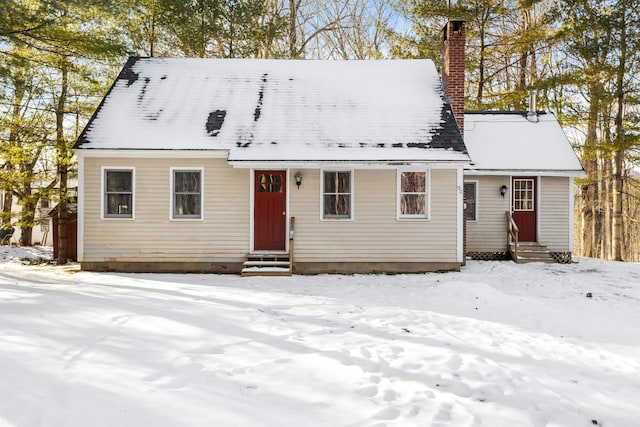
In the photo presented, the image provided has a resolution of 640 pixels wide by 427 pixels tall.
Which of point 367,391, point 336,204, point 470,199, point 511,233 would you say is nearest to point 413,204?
point 336,204

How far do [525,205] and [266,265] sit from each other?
29.2ft

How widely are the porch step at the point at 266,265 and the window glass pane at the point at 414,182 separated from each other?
380 cm

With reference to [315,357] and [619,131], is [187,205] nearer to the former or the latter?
[315,357]

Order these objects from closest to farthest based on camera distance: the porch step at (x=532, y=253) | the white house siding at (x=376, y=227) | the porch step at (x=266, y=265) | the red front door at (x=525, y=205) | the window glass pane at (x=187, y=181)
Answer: the porch step at (x=266, y=265), the white house siding at (x=376, y=227), the window glass pane at (x=187, y=181), the porch step at (x=532, y=253), the red front door at (x=525, y=205)

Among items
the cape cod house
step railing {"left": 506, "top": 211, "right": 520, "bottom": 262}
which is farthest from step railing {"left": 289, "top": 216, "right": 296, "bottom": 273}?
step railing {"left": 506, "top": 211, "right": 520, "bottom": 262}

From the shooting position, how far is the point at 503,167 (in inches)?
497

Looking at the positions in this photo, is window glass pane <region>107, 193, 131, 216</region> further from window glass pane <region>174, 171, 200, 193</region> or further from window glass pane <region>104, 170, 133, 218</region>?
window glass pane <region>174, 171, 200, 193</region>

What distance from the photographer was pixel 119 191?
34.6 ft

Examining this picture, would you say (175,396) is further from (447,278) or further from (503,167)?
(503,167)

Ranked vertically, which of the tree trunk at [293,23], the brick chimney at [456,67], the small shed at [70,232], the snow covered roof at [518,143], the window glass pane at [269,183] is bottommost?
the small shed at [70,232]

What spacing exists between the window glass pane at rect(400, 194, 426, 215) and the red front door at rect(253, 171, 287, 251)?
3.30m

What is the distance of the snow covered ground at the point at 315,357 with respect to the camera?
3164mm

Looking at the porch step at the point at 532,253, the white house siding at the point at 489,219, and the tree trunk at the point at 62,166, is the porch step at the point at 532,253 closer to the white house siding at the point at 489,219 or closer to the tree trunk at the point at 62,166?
the white house siding at the point at 489,219

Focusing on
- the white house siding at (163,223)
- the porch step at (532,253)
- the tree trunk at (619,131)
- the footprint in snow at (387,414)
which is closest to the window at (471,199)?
the porch step at (532,253)
